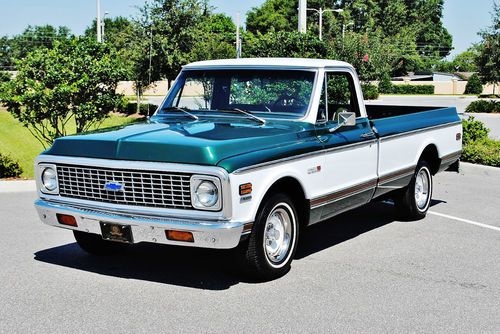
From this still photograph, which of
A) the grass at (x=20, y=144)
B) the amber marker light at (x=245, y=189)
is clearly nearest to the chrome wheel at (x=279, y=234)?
the amber marker light at (x=245, y=189)

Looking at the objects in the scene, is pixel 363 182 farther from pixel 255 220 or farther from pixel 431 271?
pixel 255 220

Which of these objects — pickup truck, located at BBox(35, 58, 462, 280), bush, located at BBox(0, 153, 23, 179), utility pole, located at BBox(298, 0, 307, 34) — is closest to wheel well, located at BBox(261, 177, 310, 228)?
pickup truck, located at BBox(35, 58, 462, 280)

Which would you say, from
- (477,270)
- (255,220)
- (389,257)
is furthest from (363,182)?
(255,220)

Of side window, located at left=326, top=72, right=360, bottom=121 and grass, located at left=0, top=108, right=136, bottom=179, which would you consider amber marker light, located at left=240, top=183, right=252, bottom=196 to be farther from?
grass, located at left=0, top=108, right=136, bottom=179

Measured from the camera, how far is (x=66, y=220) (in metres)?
6.55

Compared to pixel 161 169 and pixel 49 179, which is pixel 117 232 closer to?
pixel 161 169

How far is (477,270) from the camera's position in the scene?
22.9ft

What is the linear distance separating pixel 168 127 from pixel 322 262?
6.73 feet

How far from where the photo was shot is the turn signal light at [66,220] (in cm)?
650

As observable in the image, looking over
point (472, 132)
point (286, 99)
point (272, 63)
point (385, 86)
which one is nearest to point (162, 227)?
point (286, 99)

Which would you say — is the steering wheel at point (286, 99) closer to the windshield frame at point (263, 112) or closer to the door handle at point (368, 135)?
the windshield frame at point (263, 112)

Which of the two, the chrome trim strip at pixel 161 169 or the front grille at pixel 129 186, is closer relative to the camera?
the chrome trim strip at pixel 161 169

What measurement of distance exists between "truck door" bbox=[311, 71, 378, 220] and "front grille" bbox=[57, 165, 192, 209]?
1.55m

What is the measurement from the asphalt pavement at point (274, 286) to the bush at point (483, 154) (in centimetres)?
574
